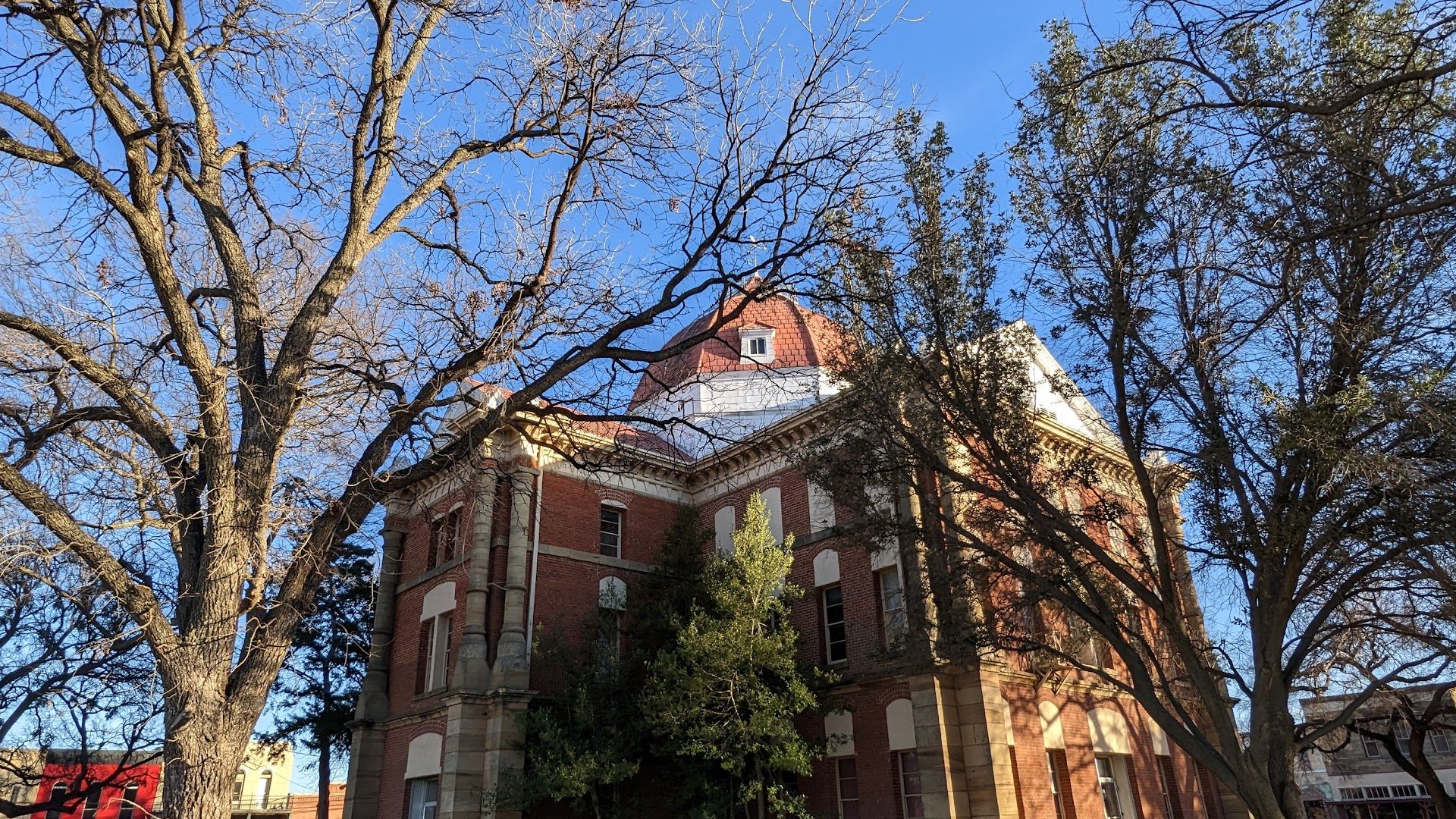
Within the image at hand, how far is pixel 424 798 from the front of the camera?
20.1 meters

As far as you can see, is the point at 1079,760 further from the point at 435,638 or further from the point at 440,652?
the point at 435,638

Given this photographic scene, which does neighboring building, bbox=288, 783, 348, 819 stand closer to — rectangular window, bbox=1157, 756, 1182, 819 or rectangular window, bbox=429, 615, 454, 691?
rectangular window, bbox=429, 615, 454, 691

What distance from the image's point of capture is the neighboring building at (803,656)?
16.3 m

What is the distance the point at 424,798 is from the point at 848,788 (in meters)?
9.67

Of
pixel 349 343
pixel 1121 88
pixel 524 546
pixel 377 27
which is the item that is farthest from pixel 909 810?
pixel 377 27

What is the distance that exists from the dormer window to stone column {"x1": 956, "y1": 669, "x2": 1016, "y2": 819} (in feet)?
40.1

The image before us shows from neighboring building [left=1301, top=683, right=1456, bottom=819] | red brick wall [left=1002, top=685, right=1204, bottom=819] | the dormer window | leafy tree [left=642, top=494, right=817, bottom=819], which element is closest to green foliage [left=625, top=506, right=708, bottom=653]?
leafy tree [left=642, top=494, right=817, bottom=819]

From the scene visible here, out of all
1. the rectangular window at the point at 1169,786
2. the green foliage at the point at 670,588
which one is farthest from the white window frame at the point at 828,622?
the rectangular window at the point at 1169,786

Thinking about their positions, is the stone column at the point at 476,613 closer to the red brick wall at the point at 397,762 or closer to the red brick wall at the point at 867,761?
the red brick wall at the point at 397,762

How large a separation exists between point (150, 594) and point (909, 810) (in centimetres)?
1490

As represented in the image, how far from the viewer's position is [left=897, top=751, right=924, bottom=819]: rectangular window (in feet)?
55.2

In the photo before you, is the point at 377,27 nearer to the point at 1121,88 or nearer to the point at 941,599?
the point at 1121,88

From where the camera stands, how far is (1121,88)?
12164 millimetres

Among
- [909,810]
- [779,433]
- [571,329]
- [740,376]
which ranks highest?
[740,376]
